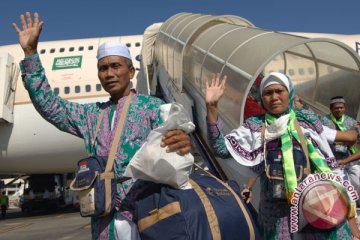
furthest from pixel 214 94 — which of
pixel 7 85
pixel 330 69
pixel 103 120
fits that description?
pixel 7 85

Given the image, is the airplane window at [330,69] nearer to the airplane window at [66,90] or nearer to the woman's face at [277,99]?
the woman's face at [277,99]

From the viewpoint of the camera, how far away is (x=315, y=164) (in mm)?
2398

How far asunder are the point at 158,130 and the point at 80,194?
470mm

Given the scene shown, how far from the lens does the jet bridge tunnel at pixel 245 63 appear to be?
3.45 m

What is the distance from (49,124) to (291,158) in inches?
487

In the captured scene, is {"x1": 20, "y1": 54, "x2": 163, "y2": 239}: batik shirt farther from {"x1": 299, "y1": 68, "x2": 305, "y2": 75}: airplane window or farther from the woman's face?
{"x1": 299, "y1": 68, "x2": 305, "y2": 75}: airplane window

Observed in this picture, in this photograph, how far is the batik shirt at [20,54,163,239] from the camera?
2113 mm

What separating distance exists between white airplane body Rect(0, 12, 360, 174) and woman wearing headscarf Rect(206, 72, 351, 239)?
11.9 meters

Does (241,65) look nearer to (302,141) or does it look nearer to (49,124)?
(302,141)

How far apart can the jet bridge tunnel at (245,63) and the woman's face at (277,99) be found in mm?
685

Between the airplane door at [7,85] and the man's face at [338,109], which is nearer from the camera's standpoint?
the man's face at [338,109]

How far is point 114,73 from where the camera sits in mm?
2270

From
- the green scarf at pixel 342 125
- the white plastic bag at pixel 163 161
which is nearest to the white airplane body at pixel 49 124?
the green scarf at pixel 342 125

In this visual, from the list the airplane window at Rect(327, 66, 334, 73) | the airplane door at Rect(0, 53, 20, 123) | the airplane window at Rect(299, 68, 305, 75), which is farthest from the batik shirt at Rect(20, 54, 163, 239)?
the airplane door at Rect(0, 53, 20, 123)
